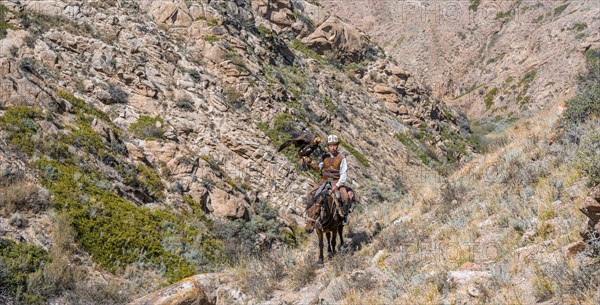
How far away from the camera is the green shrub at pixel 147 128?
1445cm

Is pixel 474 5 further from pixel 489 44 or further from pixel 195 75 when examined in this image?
pixel 195 75

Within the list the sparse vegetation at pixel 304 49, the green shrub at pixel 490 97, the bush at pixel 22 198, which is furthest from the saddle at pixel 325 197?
the green shrub at pixel 490 97

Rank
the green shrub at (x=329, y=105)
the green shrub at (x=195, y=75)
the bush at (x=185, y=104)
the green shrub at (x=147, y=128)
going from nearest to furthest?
the green shrub at (x=147, y=128) → the bush at (x=185, y=104) → the green shrub at (x=195, y=75) → the green shrub at (x=329, y=105)

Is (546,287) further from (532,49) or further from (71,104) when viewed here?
(532,49)

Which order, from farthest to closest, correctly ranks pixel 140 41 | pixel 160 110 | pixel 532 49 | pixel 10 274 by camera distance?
pixel 532 49, pixel 140 41, pixel 160 110, pixel 10 274

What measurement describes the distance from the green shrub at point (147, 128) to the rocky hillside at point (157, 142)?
68 mm

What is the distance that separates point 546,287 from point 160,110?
14.4m

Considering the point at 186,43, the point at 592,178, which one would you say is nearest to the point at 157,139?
the point at 186,43

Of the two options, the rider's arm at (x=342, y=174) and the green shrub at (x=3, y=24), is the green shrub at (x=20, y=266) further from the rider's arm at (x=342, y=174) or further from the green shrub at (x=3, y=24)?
the green shrub at (x=3, y=24)

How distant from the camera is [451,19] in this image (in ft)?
241

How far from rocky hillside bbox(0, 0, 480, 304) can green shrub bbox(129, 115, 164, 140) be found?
0.07 m

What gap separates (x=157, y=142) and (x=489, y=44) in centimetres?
6462

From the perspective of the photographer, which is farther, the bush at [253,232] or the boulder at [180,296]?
the bush at [253,232]

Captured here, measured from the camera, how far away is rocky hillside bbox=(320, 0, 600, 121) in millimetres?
51406
